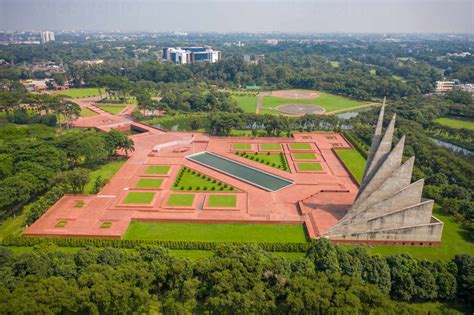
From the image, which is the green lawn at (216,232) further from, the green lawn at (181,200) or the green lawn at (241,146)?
the green lawn at (241,146)

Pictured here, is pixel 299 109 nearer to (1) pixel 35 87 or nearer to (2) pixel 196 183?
(2) pixel 196 183

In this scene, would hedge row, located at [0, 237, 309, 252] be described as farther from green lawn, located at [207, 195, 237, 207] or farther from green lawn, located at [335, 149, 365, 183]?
green lawn, located at [335, 149, 365, 183]

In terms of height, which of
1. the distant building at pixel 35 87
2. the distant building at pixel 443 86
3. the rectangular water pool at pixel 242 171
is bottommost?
the rectangular water pool at pixel 242 171

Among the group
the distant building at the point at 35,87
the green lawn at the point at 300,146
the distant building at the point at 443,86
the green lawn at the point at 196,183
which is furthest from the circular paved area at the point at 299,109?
the distant building at the point at 35,87

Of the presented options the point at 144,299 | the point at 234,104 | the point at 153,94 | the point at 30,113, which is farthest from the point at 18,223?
the point at 153,94

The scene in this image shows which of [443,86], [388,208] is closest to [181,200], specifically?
[388,208]

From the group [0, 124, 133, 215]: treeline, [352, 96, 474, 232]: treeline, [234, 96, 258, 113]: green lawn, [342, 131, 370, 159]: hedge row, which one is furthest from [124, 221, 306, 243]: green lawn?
[234, 96, 258, 113]: green lawn
